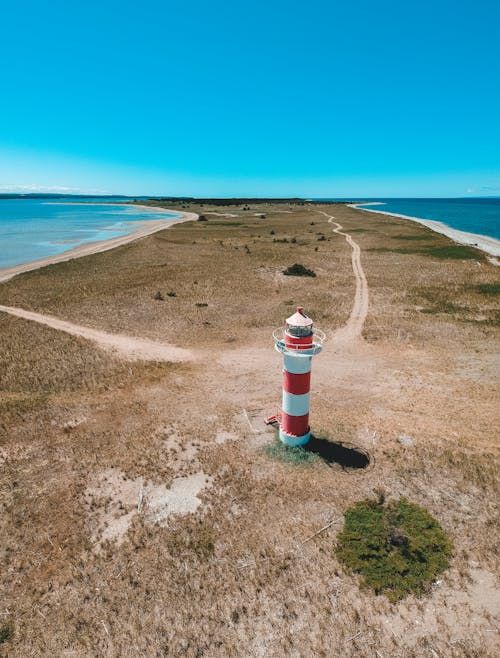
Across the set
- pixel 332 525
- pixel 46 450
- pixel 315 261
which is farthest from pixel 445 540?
pixel 315 261

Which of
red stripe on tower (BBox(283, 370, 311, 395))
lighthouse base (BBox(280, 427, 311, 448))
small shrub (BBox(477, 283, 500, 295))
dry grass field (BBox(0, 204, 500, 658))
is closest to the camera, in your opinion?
dry grass field (BBox(0, 204, 500, 658))

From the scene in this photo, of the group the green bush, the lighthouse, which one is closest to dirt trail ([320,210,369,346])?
the lighthouse

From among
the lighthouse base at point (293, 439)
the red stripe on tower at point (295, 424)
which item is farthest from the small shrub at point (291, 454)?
the red stripe on tower at point (295, 424)

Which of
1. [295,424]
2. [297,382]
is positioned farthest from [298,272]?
[297,382]

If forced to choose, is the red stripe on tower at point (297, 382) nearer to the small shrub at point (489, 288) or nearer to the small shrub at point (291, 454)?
the small shrub at point (291, 454)

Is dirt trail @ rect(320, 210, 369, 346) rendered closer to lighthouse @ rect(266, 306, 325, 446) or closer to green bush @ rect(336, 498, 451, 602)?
lighthouse @ rect(266, 306, 325, 446)

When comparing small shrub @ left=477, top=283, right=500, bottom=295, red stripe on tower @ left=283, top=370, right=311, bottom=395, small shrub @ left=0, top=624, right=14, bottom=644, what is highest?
red stripe on tower @ left=283, top=370, right=311, bottom=395
